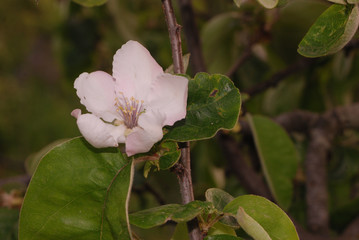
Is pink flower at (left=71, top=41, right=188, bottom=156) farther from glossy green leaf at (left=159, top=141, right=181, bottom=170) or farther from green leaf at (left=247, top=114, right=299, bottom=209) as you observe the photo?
green leaf at (left=247, top=114, right=299, bottom=209)

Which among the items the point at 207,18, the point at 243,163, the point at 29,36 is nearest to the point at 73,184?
the point at 243,163

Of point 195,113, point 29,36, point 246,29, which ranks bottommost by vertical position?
point 29,36

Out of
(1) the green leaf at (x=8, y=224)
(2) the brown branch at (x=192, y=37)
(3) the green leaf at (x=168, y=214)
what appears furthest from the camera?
(2) the brown branch at (x=192, y=37)

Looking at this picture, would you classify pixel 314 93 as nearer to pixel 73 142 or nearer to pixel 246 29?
pixel 246 29

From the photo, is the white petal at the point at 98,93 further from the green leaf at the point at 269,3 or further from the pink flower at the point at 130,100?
the green leaf at the point at 269,3

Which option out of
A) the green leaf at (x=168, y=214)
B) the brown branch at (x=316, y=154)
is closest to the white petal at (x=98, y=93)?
the green leaf at (x=168, y=214)

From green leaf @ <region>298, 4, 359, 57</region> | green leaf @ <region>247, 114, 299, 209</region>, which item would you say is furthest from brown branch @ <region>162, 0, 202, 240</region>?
green leaf @ <region>247, 114, 299, 209</region>
